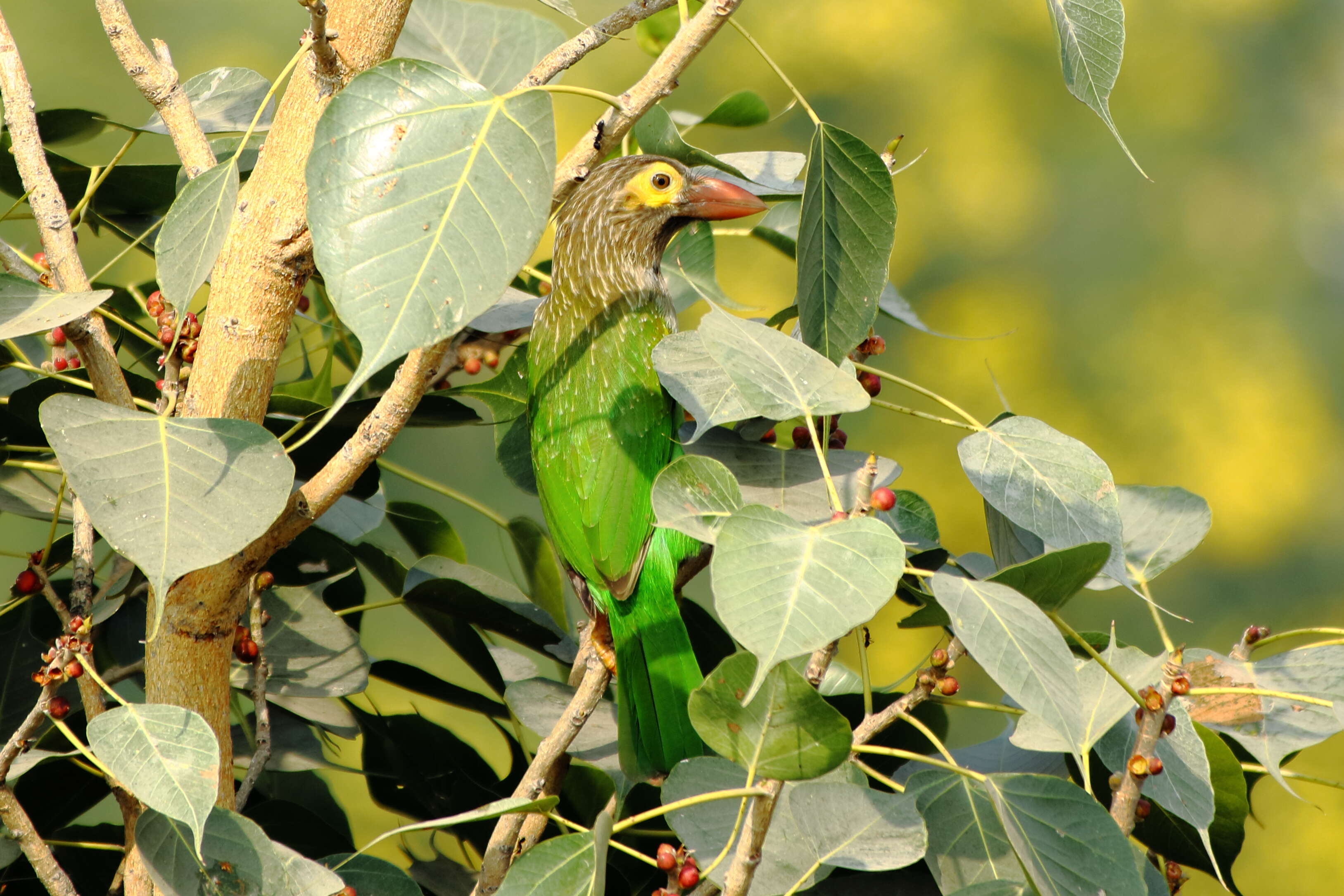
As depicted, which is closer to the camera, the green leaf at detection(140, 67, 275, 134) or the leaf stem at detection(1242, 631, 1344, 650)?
the leaf stem at detection(1242, 631, 1344, 650)

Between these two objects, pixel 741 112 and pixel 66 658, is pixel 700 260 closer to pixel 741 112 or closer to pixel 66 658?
pixel 741 112

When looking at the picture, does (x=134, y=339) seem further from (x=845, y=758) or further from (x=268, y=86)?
(x=845, y=758)

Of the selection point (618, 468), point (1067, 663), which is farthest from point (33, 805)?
point (1067, 663)

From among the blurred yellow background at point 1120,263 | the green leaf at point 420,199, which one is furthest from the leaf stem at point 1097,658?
the blurred yellow background at point 1120,263

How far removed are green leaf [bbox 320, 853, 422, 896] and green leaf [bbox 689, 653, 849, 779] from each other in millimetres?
324

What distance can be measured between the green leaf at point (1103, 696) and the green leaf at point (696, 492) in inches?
10.8

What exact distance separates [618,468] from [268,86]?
654 millimetres

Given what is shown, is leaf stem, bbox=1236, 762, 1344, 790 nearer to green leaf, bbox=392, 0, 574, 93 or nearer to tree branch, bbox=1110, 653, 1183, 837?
tree branch, bbox=1110, 653, 1183, 837

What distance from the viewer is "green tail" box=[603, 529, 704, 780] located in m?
1.04

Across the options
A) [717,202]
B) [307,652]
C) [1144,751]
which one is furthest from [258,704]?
[717,202]

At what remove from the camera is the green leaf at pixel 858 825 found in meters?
0.60

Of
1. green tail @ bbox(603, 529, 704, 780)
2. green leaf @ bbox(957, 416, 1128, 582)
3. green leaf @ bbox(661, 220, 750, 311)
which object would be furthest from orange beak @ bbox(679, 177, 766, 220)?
green leaf @ bbox(957, 416, 1128, 582)

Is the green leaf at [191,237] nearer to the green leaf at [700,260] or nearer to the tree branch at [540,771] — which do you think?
the tree branch at [540,771]

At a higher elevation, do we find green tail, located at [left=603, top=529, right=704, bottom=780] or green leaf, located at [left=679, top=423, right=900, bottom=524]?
green leaf, located at [left=679, top=423, right=900, bottom=524]
